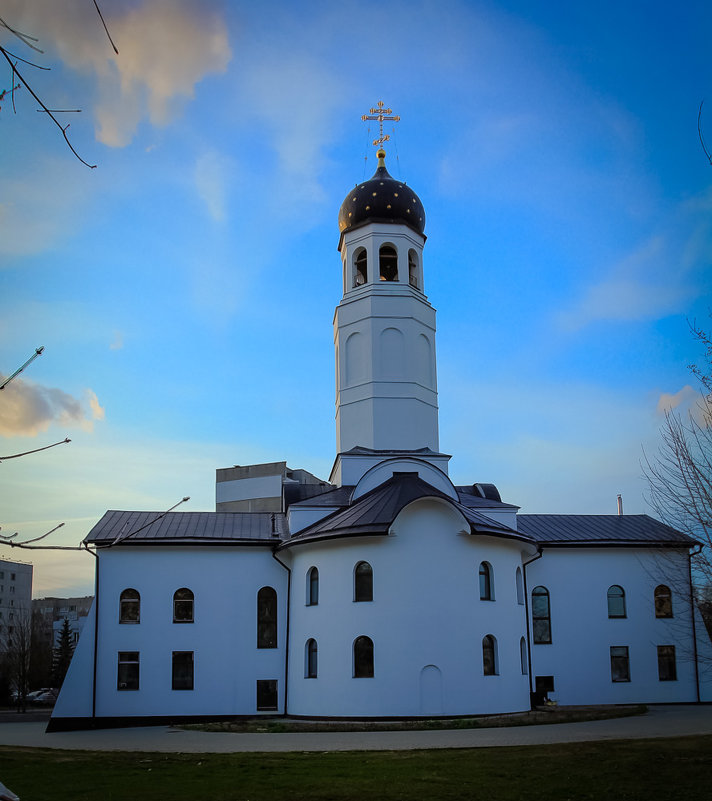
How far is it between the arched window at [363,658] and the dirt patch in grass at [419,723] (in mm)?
1149

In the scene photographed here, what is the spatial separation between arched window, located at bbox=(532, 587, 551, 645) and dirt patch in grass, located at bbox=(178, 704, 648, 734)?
4.09 m

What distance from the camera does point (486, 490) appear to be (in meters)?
30.0

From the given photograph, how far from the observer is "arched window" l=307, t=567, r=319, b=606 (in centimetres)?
2394

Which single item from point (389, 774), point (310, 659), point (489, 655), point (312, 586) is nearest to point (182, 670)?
point (310, 659)

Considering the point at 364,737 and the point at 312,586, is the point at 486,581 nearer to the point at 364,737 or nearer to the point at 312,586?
the point at 312,586

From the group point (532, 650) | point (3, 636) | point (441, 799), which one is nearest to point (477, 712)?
point (532, 650)

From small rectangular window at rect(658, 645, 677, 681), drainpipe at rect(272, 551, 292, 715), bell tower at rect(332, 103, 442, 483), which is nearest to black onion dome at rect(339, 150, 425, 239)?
bell tower at rect(332, 103, 442, 483)

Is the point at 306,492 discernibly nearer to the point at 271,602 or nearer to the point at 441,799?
the point at 271,602

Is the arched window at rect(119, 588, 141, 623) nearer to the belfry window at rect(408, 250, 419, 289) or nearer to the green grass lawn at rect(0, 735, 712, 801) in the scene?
the green grass lawn at rect(0, 735, 712, 801)

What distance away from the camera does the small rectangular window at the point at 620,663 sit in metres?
27.2

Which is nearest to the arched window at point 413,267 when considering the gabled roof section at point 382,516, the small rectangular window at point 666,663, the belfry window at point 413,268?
the belfry window at point 413,268

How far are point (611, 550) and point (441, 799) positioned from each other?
64.6 feet

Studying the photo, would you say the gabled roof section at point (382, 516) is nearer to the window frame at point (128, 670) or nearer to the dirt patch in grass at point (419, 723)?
the dirt patch in grass at point (419, 723)

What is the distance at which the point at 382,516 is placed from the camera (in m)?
22.8
